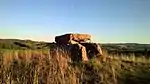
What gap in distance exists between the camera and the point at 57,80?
9.20 meters

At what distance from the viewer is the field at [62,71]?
891 cm

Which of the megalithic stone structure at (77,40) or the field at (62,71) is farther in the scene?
the megalithic stone structure at (77,40)

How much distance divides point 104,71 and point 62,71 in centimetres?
354

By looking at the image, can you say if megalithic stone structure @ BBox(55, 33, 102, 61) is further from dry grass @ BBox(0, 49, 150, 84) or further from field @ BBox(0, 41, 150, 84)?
dry grass @ BBox(0, 49, 150, 84)

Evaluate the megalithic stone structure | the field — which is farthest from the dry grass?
the megalithic stone structure

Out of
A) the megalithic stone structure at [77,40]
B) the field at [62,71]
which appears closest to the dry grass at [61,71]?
the field at [62,71]

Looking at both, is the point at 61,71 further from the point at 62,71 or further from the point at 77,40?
the point at 77,40

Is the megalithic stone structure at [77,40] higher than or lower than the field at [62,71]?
higher

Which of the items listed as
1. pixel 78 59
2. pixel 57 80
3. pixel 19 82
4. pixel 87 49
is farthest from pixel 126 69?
pixel 19 82

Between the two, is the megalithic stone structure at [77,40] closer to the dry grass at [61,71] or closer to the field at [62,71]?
the field at [62,71]

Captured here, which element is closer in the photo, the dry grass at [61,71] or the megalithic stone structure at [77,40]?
the dry grass at [61,71]

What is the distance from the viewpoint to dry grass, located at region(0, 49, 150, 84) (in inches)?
350

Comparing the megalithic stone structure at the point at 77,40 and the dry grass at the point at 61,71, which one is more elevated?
the megalithic stone structure at the point at 77,40

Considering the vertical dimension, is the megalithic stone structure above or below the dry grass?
above
